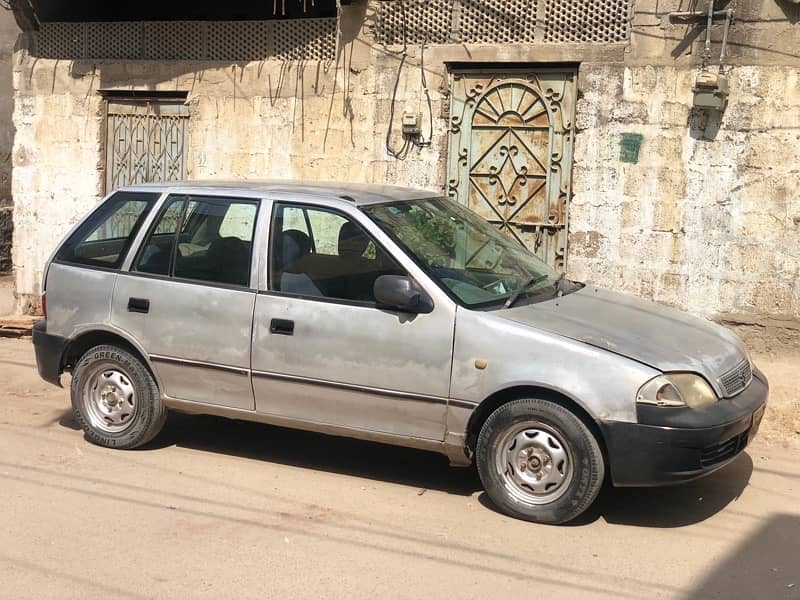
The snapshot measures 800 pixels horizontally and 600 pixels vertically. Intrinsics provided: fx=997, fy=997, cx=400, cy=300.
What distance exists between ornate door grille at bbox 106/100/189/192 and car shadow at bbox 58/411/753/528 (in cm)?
399

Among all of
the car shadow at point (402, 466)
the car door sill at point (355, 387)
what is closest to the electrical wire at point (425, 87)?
the car shadow at point (402, 466)

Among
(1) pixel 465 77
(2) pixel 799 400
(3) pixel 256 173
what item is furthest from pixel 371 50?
(2) pixel 799 400

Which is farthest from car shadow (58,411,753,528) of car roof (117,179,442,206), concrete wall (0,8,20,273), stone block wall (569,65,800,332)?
concrete wall (0,8,20,273)

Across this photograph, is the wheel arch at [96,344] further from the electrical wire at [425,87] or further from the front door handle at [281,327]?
the electrical wire at [425,87]

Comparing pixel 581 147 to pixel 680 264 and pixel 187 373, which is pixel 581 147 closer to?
pixel 680 264

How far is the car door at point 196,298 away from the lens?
5.93m

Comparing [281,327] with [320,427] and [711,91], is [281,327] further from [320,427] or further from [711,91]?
[711,91]

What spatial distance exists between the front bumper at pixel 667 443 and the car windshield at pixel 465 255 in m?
1.02

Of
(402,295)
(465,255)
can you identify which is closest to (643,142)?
(465,255)

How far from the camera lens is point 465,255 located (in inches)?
235

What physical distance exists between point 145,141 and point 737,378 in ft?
24.6

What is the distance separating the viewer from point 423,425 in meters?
5.45

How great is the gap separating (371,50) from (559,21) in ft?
6.16

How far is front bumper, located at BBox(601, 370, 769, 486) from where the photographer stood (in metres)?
4.88
